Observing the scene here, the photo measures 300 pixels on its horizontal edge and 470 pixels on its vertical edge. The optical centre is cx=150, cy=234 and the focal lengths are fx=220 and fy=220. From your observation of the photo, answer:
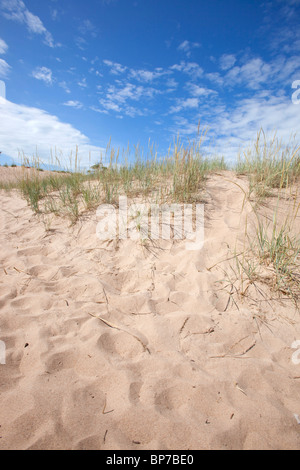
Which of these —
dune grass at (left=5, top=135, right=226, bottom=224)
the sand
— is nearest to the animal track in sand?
the sand

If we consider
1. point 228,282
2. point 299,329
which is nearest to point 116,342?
point 228,282

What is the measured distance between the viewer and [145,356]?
1.48m

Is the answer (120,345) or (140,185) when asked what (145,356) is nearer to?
(120,345)

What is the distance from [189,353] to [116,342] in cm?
52

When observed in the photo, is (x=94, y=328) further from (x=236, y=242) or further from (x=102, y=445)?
(x=236, y=242)

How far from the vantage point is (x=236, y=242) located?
8.07 feet

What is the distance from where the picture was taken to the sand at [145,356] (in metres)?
1.09

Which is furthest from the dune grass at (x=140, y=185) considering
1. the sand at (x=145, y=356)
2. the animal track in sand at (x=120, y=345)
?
the animal track in sand at (x=120, y=345)

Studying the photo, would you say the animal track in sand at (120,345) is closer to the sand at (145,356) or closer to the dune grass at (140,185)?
the sand at (145,356)

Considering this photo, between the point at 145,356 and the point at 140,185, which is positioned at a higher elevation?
the point at 140,185

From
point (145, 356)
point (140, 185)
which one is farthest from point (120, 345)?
point (140, 185)
